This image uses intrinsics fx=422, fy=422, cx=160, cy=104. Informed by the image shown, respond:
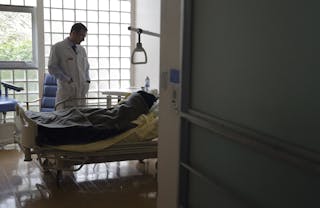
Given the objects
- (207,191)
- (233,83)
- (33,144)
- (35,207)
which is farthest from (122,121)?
(233,83)

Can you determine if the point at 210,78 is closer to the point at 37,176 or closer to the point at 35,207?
the point at 35,207

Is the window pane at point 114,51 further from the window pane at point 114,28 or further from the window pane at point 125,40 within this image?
the window pane at point 114,28

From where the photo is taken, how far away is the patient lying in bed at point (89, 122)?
3564 mm

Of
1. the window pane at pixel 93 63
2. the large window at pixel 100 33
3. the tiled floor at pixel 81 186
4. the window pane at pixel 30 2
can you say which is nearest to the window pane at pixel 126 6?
the large window at pixel 100 33

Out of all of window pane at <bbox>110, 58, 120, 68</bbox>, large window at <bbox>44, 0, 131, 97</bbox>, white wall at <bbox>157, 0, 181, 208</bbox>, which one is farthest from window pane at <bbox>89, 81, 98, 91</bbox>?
white wall at <bbox>157, 0, 181, 208</bbox>

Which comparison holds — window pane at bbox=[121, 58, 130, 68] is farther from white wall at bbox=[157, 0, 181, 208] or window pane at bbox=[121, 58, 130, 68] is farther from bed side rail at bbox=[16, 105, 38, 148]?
white wall at bbox=[157, 0, 181, 208]

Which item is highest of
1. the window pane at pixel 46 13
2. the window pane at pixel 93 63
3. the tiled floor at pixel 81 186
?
the window pane at pixel 46 13

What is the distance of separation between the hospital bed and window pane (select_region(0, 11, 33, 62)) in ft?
6.00

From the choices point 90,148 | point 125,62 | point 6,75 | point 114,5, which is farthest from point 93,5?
point 90,148

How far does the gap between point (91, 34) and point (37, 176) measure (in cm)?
246

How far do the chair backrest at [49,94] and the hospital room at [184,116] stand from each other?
14 mm

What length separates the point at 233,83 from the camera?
1836mm

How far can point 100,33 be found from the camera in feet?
19.4

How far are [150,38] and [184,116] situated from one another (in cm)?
329
